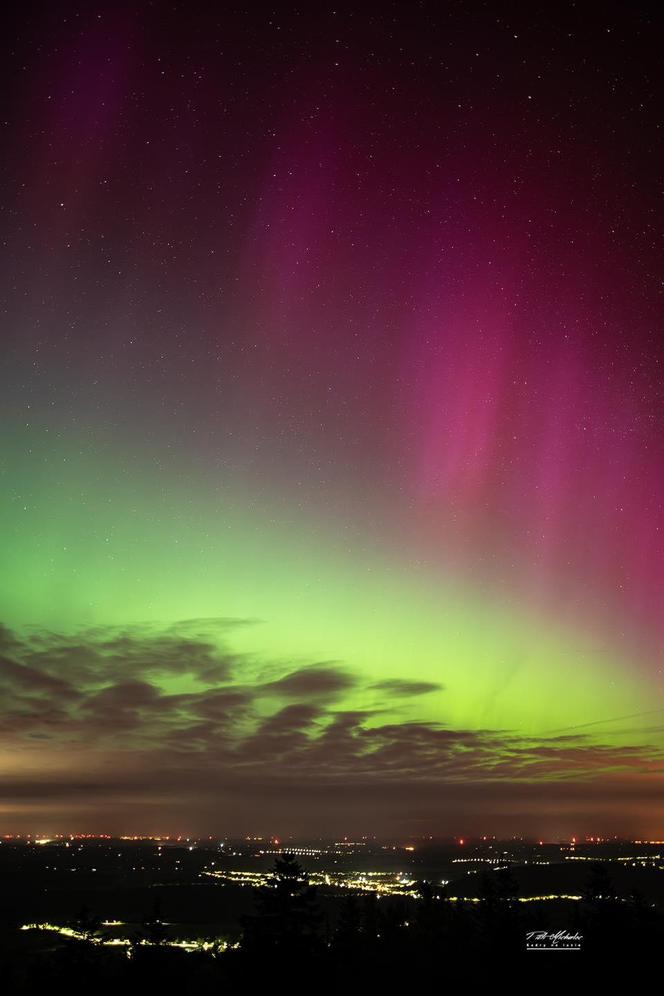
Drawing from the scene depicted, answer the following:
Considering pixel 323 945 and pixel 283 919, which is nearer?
pixel 283 919

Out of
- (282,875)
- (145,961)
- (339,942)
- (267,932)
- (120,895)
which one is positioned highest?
(282,875)

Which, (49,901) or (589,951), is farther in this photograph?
(49,901)

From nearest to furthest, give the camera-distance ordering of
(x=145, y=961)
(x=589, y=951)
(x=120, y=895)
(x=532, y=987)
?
1. (x=532, y=987)
2. (x=589, y=951)
3. (x=145, y=961)
4. (x=120, y=895)

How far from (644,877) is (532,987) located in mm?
174438

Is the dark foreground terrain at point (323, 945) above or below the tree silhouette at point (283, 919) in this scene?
below

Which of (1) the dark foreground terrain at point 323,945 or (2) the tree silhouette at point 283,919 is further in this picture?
(1) the dark foreground terrain at point 323,945

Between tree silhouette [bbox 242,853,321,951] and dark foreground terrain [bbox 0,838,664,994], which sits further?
dark foreground terrain [bbox 0,838,664,994]

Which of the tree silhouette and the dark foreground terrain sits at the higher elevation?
the tree silhouette

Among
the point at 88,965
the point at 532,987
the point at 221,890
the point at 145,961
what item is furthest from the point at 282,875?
the point at 221,890

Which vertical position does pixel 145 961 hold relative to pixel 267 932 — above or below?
below

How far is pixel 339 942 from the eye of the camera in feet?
226

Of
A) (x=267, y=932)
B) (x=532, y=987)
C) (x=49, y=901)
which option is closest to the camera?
(x=267, y=932)

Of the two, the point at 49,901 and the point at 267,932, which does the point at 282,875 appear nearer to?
the point at 267,932

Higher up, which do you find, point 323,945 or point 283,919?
point 283,919
